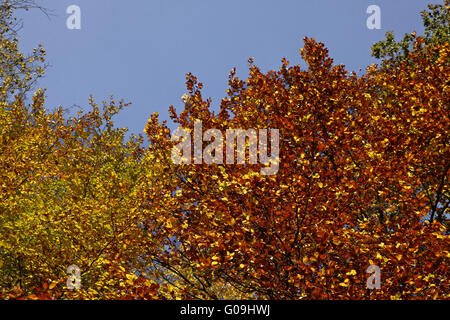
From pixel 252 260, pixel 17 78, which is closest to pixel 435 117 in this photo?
pixel 252 260

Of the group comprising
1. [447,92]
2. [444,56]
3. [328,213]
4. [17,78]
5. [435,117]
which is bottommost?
[328,213]

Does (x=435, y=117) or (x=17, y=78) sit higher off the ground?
(x=17, y=78)

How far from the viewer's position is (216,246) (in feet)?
29.3

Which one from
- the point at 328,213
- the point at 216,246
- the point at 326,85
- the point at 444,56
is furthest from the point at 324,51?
the point at 216,246

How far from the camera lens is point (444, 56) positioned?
13.9 metres

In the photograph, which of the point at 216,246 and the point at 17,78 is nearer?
the point at 216,246

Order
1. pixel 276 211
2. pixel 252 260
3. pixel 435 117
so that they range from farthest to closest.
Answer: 1. pixel 435 117
2. pixel 276 211
3. pixel 252 260

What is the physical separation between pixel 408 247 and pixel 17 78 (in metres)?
22.1

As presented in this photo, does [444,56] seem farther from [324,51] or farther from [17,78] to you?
[17,78]
